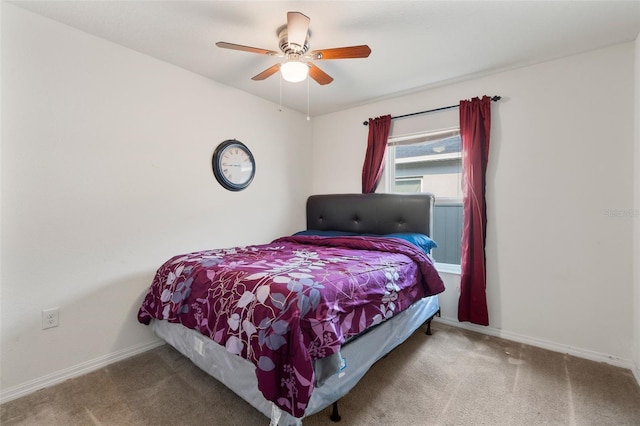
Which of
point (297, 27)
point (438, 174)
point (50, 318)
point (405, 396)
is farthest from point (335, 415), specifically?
point (438, 174)

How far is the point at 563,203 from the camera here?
2367 millimetres

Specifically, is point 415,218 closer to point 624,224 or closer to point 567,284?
point 567,284

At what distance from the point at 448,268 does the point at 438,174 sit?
3.40 ft

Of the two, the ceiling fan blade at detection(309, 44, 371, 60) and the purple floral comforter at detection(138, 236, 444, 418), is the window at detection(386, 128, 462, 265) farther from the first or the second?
the ceiling fan blade at detection(309, 44, 371, 60)

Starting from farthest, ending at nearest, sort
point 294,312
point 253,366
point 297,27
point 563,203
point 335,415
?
point 563,203, point 297,27, point 335,415, point 253,366, point 294,312

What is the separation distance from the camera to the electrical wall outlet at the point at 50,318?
Answer: 6.27ft

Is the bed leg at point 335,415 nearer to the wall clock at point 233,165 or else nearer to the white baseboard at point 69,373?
the white baseboard at point 69,373

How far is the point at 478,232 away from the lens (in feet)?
8.63

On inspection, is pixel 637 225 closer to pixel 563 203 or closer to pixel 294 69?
pixel 563 203

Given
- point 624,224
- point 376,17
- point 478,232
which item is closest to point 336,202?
point 478,232

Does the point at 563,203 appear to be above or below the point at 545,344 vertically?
above

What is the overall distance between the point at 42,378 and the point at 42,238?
0.93m

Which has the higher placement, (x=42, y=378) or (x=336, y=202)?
(x=336, y=202)

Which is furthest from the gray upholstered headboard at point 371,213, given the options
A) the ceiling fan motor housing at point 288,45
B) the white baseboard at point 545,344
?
the ceiling fan motor housing at point 288,45
